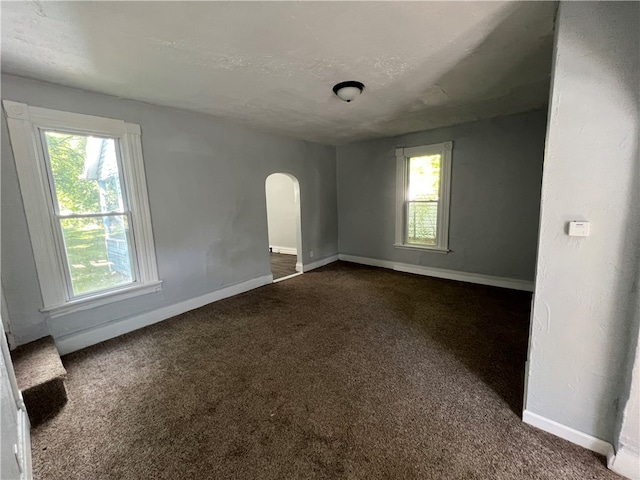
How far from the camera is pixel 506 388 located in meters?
1.98

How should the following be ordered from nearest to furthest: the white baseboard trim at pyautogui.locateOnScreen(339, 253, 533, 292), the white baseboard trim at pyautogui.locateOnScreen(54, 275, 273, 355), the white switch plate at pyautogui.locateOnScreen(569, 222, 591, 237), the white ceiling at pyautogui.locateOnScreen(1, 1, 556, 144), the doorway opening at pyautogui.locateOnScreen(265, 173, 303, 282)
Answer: the white switch plate at pyautogui.locateOnScreen(569, 222, 591, 237)
the white ceiling at pyautogui.locateOnScreen(1, 1, 556, 144)
the white baseboard trim at pyautogui.locateOnScreen(54, 275, 273, 355)
the white baseboard trim at pyautogui.locateOnScreen(339, 253, 533, 292)
the doorway opening at pyautogui.locateOnScreen(265, 173, 303, 282)

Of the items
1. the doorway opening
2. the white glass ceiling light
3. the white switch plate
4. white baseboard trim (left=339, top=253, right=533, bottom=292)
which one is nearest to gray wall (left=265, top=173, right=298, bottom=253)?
the doorway opening

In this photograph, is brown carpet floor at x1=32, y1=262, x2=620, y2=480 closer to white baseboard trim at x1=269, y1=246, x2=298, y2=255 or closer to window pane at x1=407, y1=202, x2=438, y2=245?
window pane at x1=407, y1=202, x2=438, y2=245

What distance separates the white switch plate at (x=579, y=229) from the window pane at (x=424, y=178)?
3217 millimetres

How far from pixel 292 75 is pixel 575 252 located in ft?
7.67

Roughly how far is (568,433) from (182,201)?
12.9ft

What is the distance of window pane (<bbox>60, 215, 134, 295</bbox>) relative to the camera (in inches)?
103

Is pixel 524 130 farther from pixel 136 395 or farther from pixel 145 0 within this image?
pixel 136 395

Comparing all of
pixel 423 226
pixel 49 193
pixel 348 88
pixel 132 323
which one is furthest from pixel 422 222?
pixel 49 193

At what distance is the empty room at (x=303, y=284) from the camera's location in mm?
1394

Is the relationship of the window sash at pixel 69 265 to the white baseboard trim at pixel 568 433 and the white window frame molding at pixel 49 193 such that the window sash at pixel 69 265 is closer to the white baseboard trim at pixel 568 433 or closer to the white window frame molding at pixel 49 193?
the white window frame molding at pixel 49 193

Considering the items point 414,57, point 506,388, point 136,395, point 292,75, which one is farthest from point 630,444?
point 292,75

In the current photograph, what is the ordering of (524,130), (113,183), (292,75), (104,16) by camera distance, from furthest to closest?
(524,130)
(113,183)
(292,75)
(104,16)

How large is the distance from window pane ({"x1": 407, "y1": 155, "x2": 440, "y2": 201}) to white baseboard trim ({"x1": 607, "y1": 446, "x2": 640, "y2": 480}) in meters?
3.64
